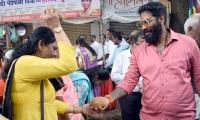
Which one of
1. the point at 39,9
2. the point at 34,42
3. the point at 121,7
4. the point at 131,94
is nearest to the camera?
the point at 34,42

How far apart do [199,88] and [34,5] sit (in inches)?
418

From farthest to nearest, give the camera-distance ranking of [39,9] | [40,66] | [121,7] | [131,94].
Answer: [39,9], [121,7], [131,94], [40,66]

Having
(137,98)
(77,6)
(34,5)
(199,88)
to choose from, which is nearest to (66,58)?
(199,88)

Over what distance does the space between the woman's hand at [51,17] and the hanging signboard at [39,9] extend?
8.32m

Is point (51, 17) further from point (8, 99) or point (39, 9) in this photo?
point (39, 9)

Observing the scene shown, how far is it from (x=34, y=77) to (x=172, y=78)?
1.29 m

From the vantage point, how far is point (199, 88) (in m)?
4.12

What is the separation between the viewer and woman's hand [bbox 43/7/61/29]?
3381 mm

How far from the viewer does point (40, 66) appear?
3340mm

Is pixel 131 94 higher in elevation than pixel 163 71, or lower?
lower

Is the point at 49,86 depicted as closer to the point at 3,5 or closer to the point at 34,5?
the point at 34,5

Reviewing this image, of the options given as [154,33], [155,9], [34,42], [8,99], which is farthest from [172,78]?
[8,99]

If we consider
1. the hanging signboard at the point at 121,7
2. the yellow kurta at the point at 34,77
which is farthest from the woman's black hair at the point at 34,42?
the hanging signboard at the point at 121,7

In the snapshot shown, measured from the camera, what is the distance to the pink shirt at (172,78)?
4.01 metres
